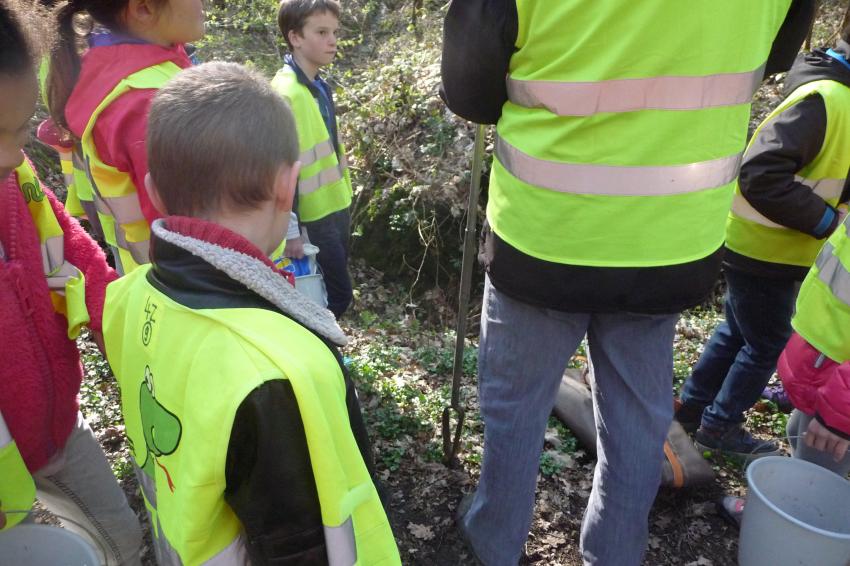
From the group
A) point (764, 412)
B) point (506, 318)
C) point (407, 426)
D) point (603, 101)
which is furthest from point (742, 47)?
point (764, 412)

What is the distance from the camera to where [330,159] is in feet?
12.3

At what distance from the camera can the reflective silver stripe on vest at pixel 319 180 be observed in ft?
12.2

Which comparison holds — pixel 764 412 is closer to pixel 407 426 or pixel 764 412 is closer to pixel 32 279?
pixel 407 426

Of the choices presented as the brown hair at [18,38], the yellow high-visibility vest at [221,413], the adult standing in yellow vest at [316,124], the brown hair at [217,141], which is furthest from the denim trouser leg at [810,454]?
the brown hair at [18,38]

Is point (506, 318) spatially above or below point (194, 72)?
below

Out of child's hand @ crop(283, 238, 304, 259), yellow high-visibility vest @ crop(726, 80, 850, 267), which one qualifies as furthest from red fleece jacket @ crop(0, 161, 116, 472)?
yellow high-visibility vest @ crop(726, 80, 850, 267)

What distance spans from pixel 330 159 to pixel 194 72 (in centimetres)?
247

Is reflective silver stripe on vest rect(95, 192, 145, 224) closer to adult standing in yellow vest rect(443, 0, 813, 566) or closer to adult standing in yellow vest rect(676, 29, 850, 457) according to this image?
adult standing in yellow vest rect(443, 0, 813, 566)

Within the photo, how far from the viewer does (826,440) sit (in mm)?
2184

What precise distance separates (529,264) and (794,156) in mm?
1611

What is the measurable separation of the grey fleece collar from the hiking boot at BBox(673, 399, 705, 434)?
9.77 feet

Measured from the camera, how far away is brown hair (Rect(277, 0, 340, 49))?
3682 mm

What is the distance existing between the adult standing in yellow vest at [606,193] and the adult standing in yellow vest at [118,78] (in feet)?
3.21

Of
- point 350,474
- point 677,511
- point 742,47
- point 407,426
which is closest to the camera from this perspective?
point 350,474
